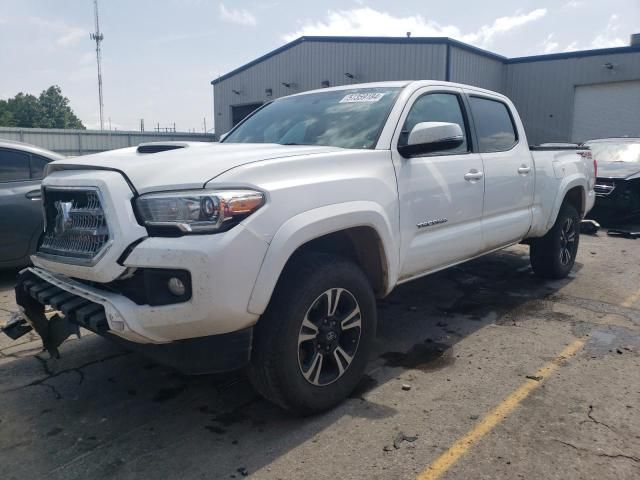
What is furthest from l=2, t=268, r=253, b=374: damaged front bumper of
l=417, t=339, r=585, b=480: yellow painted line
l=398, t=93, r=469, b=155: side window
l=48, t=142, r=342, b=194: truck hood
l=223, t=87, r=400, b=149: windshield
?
l=398, t=93, r=469, b=155: side window

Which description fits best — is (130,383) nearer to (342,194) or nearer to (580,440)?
(342,194)

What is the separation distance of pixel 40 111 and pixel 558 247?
102 m

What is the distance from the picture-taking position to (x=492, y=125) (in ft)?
15.7

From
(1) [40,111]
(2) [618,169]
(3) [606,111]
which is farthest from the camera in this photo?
(1) [40,111]

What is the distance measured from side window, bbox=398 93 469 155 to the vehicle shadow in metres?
1.49

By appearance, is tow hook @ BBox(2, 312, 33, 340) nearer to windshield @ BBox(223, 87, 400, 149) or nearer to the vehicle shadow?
the vehicle shadow

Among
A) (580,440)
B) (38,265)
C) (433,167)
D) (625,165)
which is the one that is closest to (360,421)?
(580,440)

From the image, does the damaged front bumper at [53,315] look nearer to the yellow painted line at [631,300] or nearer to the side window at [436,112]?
the side window at [436,112]

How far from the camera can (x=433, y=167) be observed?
377 cm

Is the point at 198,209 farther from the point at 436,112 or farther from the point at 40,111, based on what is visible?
the point at 40,111

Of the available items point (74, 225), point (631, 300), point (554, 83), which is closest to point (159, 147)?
point (74, 225)

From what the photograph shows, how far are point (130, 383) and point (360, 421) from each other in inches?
61.0

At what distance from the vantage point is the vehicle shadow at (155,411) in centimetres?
264

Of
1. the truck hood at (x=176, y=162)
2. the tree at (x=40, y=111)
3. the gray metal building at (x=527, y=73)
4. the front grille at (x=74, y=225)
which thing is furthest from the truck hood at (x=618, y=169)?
the tree at (x=40, y=111)
